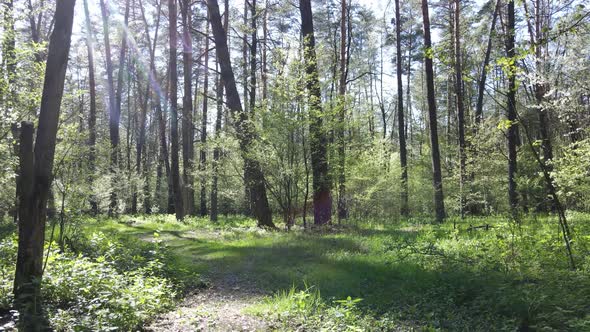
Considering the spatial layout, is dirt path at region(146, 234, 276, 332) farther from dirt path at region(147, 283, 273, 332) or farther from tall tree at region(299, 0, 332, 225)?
tall tree at region(299, 0, 332, 225)

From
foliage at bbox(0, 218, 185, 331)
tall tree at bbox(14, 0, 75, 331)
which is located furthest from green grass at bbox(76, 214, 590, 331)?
tall tree at bbox(14, 0, 75, 331)

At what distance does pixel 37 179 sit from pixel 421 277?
521 cm

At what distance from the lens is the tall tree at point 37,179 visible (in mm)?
4207

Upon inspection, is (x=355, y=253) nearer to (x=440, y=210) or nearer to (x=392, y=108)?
(x=440, y=210)

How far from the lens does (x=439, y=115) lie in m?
33.2

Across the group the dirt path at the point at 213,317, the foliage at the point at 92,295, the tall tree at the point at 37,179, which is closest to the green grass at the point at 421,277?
the dirt path at the point at 213,317

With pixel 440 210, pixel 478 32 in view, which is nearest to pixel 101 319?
pixel 440 210

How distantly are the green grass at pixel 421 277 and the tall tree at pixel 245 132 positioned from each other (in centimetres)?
273

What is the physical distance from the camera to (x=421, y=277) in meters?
5.58

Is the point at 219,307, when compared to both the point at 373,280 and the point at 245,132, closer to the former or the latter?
the point at 373,280

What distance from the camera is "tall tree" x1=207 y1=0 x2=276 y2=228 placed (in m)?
10.4

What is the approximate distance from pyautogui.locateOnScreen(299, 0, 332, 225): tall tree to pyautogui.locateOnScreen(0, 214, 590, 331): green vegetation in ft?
10.2

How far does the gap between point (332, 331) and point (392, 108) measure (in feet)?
133

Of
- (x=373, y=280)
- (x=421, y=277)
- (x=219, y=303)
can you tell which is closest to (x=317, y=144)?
(x=373, y=280)
